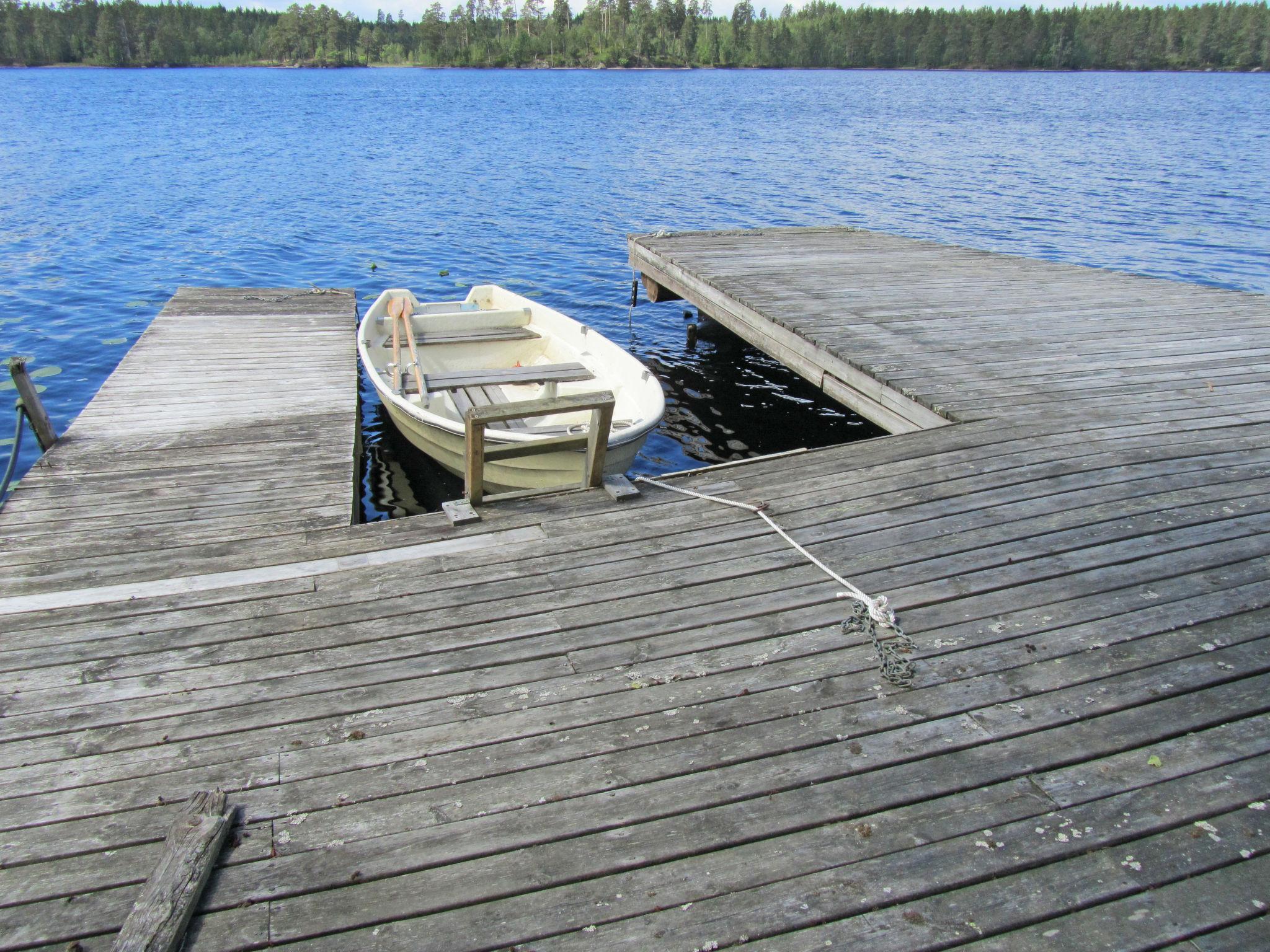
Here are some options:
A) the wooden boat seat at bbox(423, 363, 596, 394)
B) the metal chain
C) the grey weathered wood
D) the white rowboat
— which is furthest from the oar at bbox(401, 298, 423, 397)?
the metal chain

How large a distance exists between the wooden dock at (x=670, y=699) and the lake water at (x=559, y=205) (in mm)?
3383

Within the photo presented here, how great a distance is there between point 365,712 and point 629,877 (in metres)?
1.28

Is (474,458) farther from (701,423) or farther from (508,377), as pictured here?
(701,423)

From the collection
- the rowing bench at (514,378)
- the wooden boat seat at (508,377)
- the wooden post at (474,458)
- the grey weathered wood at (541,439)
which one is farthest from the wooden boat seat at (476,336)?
the wooden post at (474,458)

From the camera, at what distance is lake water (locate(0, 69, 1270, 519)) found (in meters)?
11.4

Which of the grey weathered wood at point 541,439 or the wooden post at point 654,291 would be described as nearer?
the grey weathered wood at point 541,439

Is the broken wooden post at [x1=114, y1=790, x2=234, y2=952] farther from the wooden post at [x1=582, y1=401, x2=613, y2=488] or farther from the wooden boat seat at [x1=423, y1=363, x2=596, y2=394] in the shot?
the wooden boat seat at [x1=423, y1=363, x2=596, y2=394]

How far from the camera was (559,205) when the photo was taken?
2280 centimetres

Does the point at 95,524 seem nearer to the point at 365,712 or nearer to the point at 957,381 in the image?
the point at 365,712

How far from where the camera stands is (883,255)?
1100 cm

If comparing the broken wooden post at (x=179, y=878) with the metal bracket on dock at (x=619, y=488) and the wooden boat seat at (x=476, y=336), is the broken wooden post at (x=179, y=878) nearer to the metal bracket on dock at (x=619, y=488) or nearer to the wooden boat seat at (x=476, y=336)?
the metal bracket on dock at (x=619, y=488)

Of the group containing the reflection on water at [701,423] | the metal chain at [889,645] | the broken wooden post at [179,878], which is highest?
the metal chain at [889,645]

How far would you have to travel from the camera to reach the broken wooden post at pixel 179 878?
91.7 inches

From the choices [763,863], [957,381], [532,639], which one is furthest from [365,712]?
[957,381]
